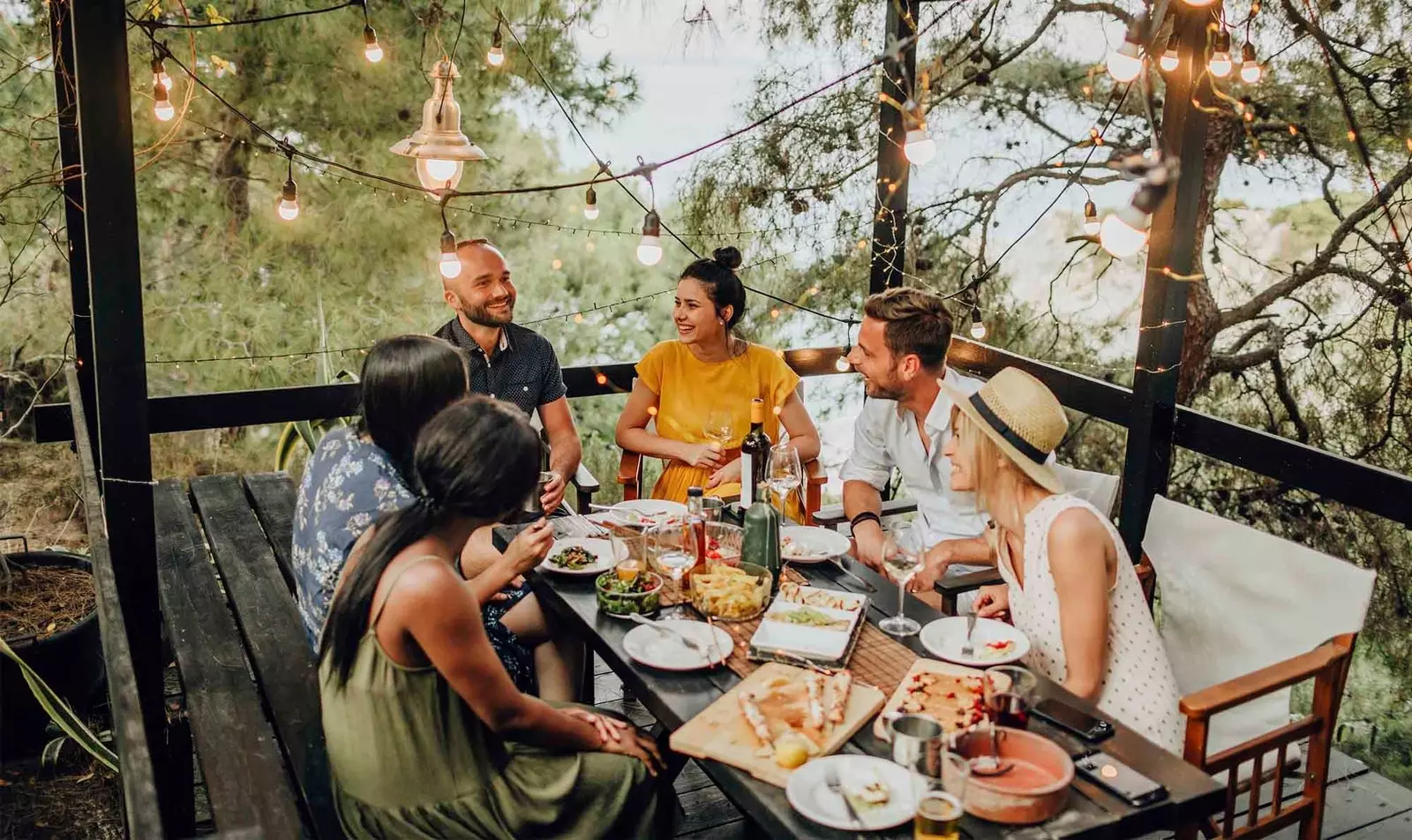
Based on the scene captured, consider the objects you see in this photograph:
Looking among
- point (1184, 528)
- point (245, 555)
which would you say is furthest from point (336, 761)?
point (1184, 528)

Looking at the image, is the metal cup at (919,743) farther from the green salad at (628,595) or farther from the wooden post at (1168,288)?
the wooden post at (1168,288)

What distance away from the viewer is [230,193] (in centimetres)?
521

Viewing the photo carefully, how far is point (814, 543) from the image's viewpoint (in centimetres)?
266

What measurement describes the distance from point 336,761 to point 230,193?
3.97 metres

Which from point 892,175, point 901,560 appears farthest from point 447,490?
point 892,175

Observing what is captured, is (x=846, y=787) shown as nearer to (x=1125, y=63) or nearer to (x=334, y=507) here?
(x=334, y=507)

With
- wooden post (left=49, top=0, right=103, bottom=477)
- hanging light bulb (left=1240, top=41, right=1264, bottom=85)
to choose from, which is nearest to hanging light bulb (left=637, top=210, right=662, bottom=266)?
wooden post (left=49, top=0, right=103, bottom=477)

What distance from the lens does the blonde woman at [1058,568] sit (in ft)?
6.71

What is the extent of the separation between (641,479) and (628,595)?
56.1 inches

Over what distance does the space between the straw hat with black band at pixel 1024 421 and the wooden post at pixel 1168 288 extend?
3.97 feet

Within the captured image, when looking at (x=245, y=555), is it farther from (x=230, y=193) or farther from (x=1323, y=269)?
(x=1323, y=269)

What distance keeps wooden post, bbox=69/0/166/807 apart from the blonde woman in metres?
1.89

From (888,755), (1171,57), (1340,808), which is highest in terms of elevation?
(1171,57)

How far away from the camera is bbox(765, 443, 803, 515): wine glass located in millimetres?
2615
